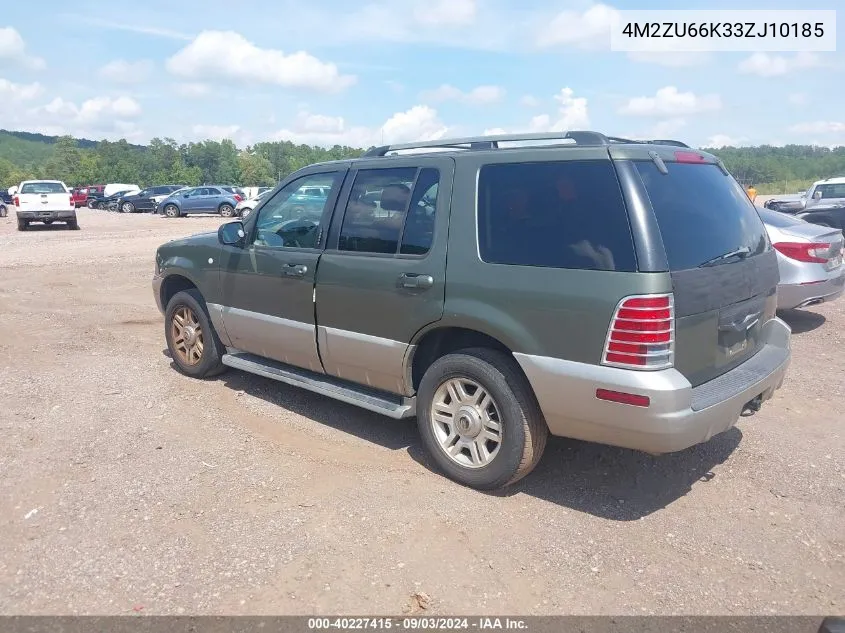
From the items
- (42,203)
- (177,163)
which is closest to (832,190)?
(42,203)

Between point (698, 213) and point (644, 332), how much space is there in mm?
885

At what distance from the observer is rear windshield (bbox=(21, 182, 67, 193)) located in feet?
79.8

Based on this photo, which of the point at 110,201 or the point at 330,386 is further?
the point at 110,201

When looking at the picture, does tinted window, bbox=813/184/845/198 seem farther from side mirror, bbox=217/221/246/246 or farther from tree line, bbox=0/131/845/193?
tree line, bbox=0/131/845/193

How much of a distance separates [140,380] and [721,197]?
193 inches

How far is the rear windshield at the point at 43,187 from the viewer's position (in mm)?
A: 24328

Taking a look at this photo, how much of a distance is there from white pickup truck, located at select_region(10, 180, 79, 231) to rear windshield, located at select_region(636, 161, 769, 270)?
24589 millimetres

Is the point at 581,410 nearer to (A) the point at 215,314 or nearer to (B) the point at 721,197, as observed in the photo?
(B) the point at 721,197

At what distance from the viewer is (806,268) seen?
7.56 m

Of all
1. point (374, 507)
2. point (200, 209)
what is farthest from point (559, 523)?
point (200, 209)

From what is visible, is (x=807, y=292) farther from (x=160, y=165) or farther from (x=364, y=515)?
(x=160, y=165)

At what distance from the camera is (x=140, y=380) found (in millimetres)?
6215

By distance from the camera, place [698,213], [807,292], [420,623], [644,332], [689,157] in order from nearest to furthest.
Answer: [420,623], [644,332], [698,213], [689,157], [807,292]

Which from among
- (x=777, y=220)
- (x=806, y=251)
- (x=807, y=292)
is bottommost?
(x=807, y=292)
